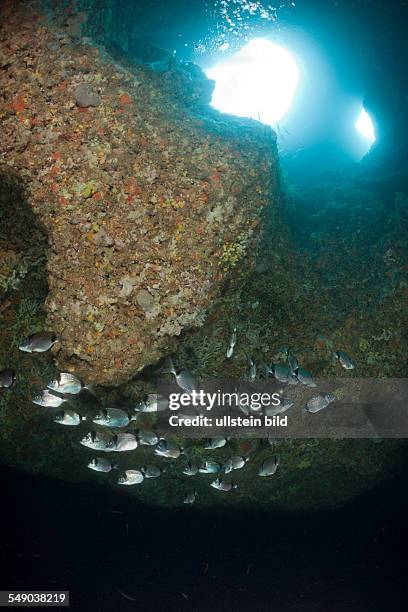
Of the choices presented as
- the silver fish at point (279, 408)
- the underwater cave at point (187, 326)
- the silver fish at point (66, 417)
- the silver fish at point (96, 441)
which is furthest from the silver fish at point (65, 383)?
the silver fish at point (279, 408)

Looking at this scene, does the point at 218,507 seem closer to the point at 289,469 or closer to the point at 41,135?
the point at 289,469

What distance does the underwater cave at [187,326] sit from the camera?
13.4 ft

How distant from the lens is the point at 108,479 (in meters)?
6.78

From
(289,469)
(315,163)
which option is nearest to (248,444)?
(289,469)

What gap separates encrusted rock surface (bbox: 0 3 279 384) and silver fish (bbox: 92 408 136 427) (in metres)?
0.35

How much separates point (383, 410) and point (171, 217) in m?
4.48

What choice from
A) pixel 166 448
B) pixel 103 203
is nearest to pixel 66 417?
pixel 166 448

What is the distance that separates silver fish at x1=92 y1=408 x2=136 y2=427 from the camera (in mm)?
4070

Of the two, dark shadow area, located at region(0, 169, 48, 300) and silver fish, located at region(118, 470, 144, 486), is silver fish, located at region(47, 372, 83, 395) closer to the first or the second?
dark shadow area, located at region(0, 169, 48, 300)

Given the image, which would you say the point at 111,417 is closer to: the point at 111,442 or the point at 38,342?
the point at 111,442

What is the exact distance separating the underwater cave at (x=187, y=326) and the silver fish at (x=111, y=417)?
21 mm

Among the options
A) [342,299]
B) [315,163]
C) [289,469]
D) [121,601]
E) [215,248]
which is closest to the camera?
[215,248]

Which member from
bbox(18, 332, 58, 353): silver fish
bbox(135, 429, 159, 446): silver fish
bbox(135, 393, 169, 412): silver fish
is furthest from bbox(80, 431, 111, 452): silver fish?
bbox(18, 332, 58, 353): silver fish

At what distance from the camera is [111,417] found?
416 centimetres
